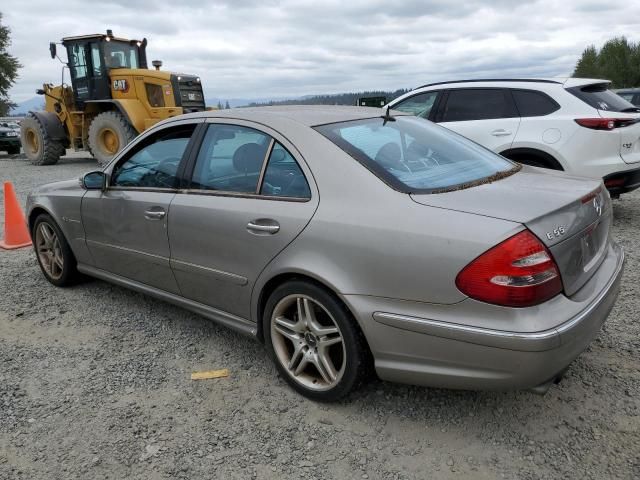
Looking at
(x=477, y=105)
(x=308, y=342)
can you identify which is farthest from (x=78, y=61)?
(x=308, y=342)

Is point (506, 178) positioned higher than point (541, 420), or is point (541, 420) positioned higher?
point (506, 178)

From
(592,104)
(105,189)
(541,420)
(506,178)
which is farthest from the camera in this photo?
(592,104)

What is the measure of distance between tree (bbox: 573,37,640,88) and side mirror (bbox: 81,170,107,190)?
198 feet

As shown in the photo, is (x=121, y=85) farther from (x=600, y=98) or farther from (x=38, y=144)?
(x=600, y=98)

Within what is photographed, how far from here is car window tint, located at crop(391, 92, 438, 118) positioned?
665 cm

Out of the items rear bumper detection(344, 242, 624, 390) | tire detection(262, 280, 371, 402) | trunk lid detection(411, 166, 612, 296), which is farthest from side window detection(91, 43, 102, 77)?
rear bumper detection(344, 242, 624, 390)

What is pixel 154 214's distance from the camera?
11.0 feet

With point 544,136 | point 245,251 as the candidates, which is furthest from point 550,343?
point 544,136

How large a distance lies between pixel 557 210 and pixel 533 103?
13.1 ft

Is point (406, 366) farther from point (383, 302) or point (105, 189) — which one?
point (105, 189)

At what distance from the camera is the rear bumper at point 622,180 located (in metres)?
5.36

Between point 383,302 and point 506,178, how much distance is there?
1051mm

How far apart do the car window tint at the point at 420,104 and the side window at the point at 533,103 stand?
1.06 metres

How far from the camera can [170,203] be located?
10.8 ft
